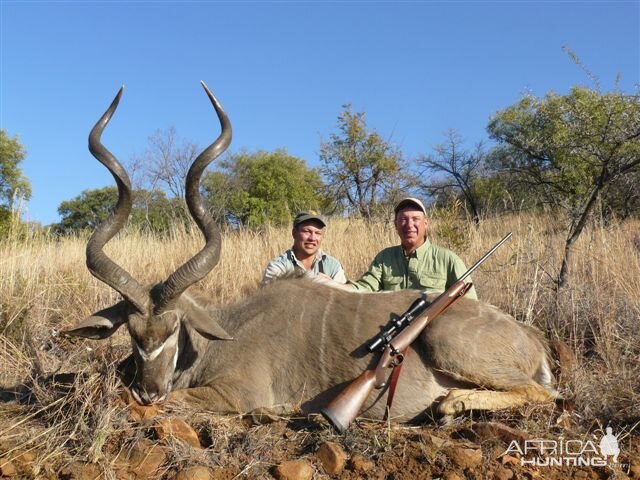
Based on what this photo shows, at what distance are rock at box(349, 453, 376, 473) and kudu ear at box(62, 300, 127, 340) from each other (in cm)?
161

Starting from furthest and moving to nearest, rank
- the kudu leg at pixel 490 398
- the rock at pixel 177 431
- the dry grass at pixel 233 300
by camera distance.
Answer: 1. the kudu leg at pixel 490 398
2. the dry grass at pixel 233 300
3. the rock at pixel 177 431

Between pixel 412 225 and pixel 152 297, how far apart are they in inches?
87.4

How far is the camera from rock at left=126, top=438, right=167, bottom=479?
2516 mm

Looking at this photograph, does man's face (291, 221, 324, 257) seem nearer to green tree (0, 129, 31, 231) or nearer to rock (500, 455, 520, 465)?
rock (500, 455, 520, 465)

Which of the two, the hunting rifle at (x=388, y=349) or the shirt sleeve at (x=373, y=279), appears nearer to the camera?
the hunting rifle at (x=388, y=349)

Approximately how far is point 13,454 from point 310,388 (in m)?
1.57

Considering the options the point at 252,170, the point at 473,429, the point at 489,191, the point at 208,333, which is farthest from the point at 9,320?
the point at 252,170

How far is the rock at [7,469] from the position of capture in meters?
2.48

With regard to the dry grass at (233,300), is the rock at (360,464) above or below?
below

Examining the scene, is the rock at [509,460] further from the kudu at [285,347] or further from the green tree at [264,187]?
the green tree at [264,187]

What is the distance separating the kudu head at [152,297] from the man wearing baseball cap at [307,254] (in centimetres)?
157

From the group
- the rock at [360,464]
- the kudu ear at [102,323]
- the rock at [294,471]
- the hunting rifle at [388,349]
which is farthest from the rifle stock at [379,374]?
the kudu ear at [102,323]

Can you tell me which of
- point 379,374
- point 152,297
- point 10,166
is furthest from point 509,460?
point 10,166

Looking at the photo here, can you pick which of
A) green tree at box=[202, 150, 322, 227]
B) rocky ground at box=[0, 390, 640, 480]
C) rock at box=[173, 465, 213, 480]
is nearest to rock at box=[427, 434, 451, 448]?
rocky ground at box=[0, 390, 640, 480]
